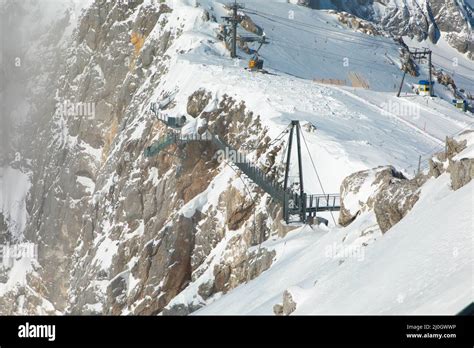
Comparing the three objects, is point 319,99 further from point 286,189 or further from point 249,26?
point 249,26

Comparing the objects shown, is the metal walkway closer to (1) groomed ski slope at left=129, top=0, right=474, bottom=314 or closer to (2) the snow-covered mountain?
(2) the snow-covered mountain

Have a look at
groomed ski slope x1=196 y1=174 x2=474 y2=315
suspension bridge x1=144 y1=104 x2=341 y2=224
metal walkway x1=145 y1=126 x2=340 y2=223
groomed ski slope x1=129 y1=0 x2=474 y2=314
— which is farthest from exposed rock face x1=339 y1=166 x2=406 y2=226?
metal walkway x1=145 y1=126 x2=340 y2=223

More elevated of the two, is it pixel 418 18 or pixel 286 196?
pixel 286 196

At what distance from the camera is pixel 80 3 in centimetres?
9894

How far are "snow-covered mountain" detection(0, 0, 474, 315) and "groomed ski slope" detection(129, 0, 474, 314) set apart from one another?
12 cm

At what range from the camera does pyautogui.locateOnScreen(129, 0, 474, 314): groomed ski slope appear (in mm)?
19672

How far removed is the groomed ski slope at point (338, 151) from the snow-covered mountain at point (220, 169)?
116 millimetres

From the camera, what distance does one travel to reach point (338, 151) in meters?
49.3

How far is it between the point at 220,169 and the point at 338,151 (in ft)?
33.3

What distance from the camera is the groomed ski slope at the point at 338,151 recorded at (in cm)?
1967

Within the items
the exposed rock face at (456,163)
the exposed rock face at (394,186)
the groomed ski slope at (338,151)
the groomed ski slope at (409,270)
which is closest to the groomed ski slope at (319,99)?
the groomed ski slope at (338,151)

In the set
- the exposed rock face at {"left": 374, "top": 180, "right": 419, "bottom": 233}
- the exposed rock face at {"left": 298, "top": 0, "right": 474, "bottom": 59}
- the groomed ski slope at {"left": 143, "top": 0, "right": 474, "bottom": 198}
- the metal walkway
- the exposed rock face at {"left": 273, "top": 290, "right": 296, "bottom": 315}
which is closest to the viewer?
the exposed rock face at {"left": 273, "top": 290, "right": 296, "bottom": 315}

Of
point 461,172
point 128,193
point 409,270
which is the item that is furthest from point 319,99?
point 409,270
